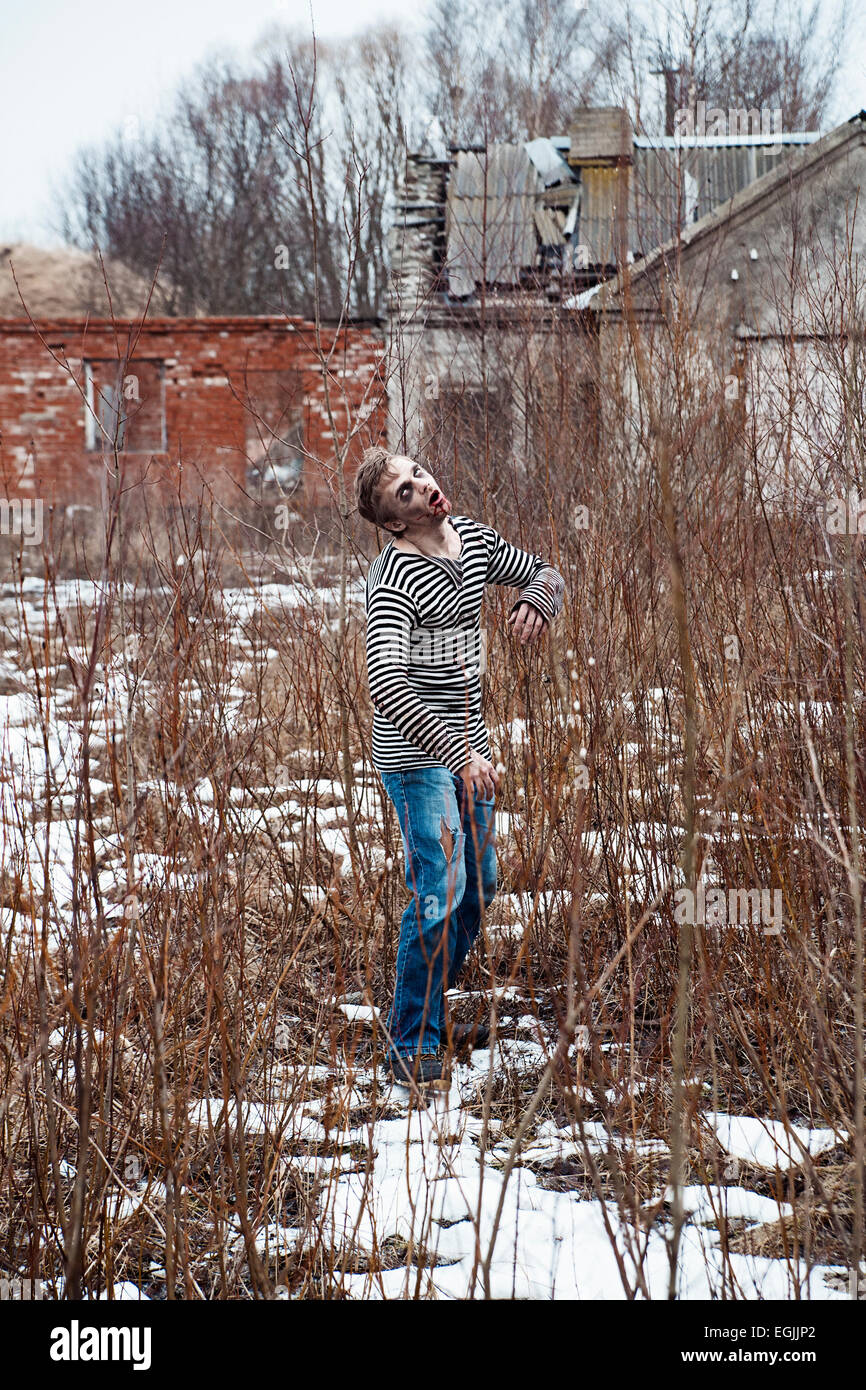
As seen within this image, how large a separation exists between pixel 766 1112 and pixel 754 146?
557 inches

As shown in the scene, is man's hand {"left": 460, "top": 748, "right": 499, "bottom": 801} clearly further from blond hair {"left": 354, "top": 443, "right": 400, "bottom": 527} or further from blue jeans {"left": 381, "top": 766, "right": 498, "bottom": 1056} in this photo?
blond hair {"left": 354, "top": 443, "right": 400, "bottom": 527}

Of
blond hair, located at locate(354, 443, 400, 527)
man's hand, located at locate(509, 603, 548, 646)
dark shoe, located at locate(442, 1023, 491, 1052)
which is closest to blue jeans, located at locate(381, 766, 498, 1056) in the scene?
dark shoe, located at locate(442, 1023, 491, 1052)

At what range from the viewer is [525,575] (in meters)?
2.52

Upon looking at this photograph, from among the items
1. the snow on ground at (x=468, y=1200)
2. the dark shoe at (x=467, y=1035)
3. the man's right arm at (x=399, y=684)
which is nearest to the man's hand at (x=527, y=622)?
the man's right arm at (x=399, y=684)

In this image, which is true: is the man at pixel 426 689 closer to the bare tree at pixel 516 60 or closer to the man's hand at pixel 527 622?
the man's hand at pixel 527 622

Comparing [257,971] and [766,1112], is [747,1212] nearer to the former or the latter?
[766,1112]

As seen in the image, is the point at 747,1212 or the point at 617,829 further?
the point at 617,829

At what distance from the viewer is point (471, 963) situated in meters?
2.95

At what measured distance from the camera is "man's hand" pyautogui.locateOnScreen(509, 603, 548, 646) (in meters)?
2.30

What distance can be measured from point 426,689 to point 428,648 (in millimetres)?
89

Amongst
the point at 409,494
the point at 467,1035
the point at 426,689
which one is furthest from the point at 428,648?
the point at 467,1035

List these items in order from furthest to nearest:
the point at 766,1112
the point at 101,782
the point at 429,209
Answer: the point at 429,209 < the point at 101,782 < the point at 766,1112

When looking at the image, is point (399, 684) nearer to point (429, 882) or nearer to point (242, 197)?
point (429, 882)
